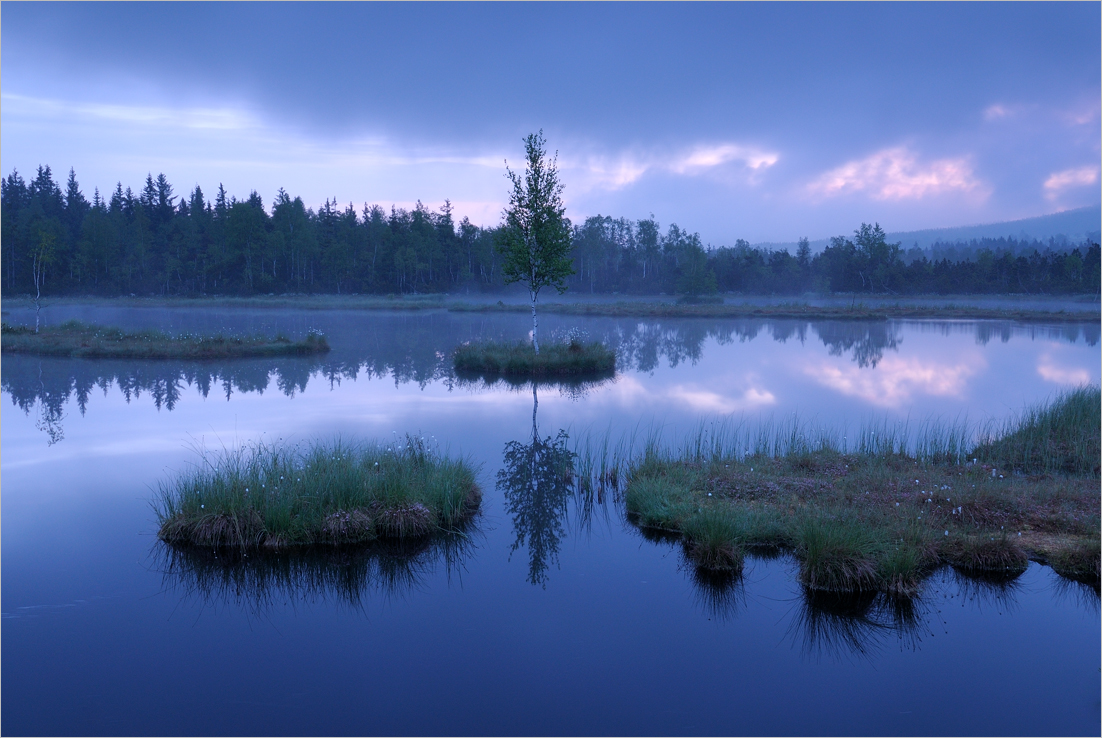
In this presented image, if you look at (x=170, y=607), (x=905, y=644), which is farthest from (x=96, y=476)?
(x=905, y=644)

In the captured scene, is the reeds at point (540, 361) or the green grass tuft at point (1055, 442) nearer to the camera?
the green grass tuft at point (1055, 442)

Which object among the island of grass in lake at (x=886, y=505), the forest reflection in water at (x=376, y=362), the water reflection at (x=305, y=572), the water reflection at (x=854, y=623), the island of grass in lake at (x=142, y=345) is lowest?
the water reflection at (x=854, y=623)

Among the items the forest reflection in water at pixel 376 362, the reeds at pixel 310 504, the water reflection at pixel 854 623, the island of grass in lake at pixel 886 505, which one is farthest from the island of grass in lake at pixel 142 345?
the water reflection at pixel 854 623

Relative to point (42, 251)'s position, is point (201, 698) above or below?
below

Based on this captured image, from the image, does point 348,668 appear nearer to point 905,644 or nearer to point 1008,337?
point 905,644

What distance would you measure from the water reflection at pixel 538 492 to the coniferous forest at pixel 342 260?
6186cm

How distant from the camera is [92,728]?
4973 millimetres

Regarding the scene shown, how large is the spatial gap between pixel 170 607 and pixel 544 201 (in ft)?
63.5

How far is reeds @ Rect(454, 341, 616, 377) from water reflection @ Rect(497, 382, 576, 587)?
9075 mm

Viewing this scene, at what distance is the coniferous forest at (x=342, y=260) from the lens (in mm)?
74688

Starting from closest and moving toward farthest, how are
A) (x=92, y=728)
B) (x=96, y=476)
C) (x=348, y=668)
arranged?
1. (x=92, y=728)
2. (x=348, y=668)
3. (x=96, y=476)

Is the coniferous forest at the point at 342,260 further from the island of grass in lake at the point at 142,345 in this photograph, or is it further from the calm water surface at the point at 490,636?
the calm water surface at the point at 490,636

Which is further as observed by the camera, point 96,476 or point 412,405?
point 412,405

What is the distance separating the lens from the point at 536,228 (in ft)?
79.5
